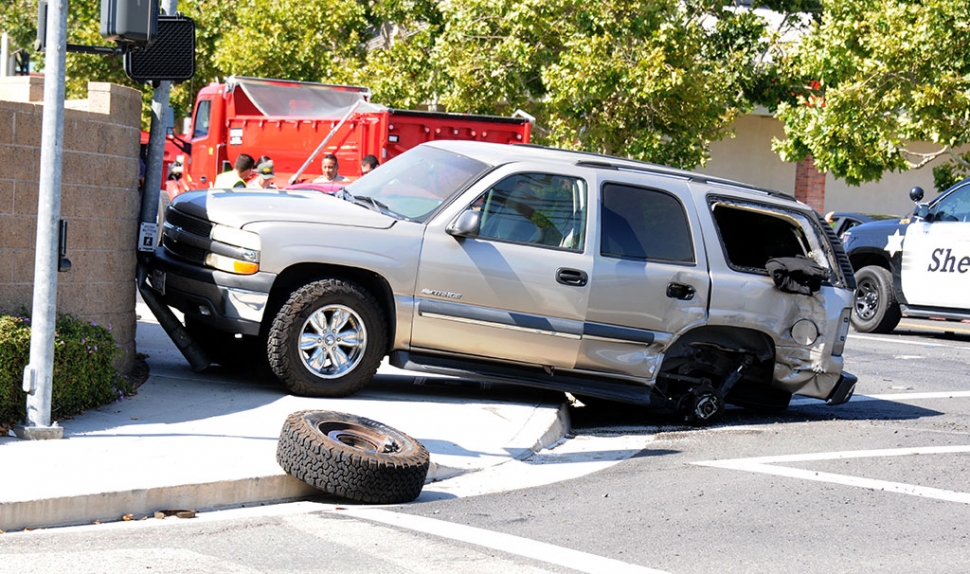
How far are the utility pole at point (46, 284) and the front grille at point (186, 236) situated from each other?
5.76ft

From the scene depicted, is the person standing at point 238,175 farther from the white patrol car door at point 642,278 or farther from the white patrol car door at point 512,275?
the white patrol car door at point 642,278

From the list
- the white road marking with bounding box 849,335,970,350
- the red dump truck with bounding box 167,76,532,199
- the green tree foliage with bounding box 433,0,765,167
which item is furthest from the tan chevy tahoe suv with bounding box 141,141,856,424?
the green tree foliage with bounding box 433,0,765,167

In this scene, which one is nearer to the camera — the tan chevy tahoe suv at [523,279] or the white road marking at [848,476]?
the white road marking at [848,476]

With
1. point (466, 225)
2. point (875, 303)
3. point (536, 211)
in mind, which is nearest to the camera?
point (466, 225)

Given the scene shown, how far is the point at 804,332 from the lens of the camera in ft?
32.7

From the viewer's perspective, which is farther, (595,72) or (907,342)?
(595,72)

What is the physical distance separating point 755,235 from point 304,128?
34.0ft

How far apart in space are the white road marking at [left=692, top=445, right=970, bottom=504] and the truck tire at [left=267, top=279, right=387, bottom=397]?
8.06 feet

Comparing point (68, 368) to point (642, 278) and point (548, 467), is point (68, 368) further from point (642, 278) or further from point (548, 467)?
point (642, 278)

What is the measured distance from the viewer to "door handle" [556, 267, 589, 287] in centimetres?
916

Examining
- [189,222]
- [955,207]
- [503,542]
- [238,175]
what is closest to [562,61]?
[955,207]

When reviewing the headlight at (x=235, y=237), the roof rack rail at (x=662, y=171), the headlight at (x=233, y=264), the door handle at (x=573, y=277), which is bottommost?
the headlight at (x=233, y=264)

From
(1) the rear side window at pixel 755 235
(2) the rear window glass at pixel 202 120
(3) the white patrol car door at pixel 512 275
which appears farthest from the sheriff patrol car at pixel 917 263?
(2) the rear window glass at pixel 202 120

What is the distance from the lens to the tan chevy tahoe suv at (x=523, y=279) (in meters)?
8.88
